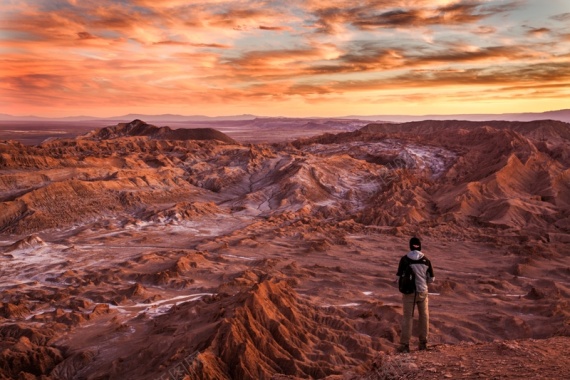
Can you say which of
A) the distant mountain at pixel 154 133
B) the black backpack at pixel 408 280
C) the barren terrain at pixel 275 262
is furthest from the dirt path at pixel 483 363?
the distant mountain at pixel 154 133

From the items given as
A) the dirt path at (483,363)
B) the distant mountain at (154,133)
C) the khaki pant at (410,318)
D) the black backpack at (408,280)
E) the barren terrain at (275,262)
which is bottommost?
the barren terrain at (275,262)

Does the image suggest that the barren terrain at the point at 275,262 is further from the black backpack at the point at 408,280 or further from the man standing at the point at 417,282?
the black backpack at the point at 408,280

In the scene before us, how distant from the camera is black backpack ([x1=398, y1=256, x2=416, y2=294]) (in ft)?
32.3

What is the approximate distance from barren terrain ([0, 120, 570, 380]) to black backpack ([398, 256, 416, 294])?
1.20 meters

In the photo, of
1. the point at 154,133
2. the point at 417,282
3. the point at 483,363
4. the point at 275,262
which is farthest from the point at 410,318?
the point at 154,133

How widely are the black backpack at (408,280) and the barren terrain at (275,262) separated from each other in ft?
3.95

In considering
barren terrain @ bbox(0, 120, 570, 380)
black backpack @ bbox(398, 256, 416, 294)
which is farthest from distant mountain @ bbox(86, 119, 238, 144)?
black backpack @ bbox(398, 256, 416, 294)

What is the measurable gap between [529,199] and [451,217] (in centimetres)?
843

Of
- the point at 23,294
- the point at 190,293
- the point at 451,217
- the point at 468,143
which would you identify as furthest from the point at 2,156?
the point at 468,143

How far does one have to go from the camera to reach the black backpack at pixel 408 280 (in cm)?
984

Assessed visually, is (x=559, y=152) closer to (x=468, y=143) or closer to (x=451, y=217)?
(x=468, y=143)

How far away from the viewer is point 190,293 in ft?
76.8

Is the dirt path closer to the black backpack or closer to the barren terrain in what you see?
the barren terrain

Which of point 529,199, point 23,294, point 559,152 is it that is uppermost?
point 559,152
